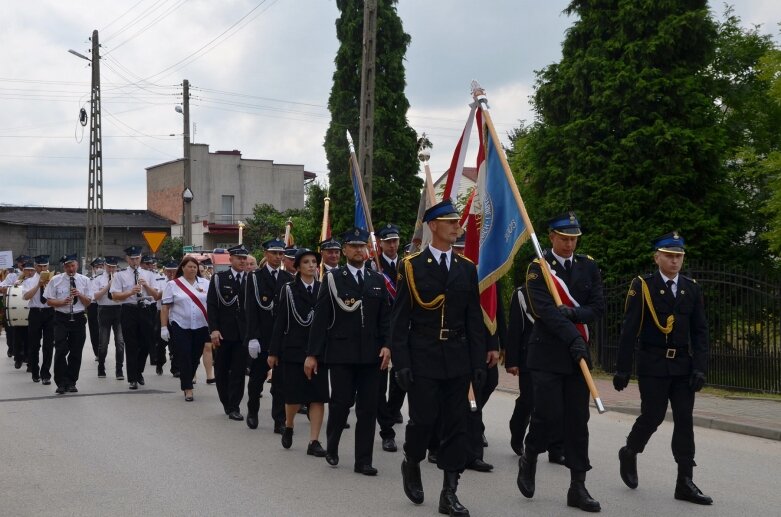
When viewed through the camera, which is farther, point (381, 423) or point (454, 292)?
point (381, 423)

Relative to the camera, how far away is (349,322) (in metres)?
8.62

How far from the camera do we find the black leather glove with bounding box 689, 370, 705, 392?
23.9ft

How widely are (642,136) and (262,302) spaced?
9.62m

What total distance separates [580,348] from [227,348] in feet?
21.1

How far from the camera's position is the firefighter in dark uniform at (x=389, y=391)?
32.2 feet

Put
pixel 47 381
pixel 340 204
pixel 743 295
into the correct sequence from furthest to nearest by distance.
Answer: pixel 340 204 < pixel 47 381 < pixel 743 295

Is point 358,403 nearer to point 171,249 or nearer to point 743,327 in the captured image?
point 743,327

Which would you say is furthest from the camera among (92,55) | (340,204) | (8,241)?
(8,241)

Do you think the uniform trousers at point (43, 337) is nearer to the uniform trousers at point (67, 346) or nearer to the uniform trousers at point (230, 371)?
the uniform trousers at point (67, 346)

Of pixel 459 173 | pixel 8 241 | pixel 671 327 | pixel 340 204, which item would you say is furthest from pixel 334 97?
pixel 8 241

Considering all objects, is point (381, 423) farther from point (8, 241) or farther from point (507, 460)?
point (8, 241)

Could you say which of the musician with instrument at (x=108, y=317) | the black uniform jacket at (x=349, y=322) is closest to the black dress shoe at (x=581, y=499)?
the black uniform jacket at (x=349, y=322)

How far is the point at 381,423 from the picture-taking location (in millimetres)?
9844

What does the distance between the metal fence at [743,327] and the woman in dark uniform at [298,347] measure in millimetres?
6951
